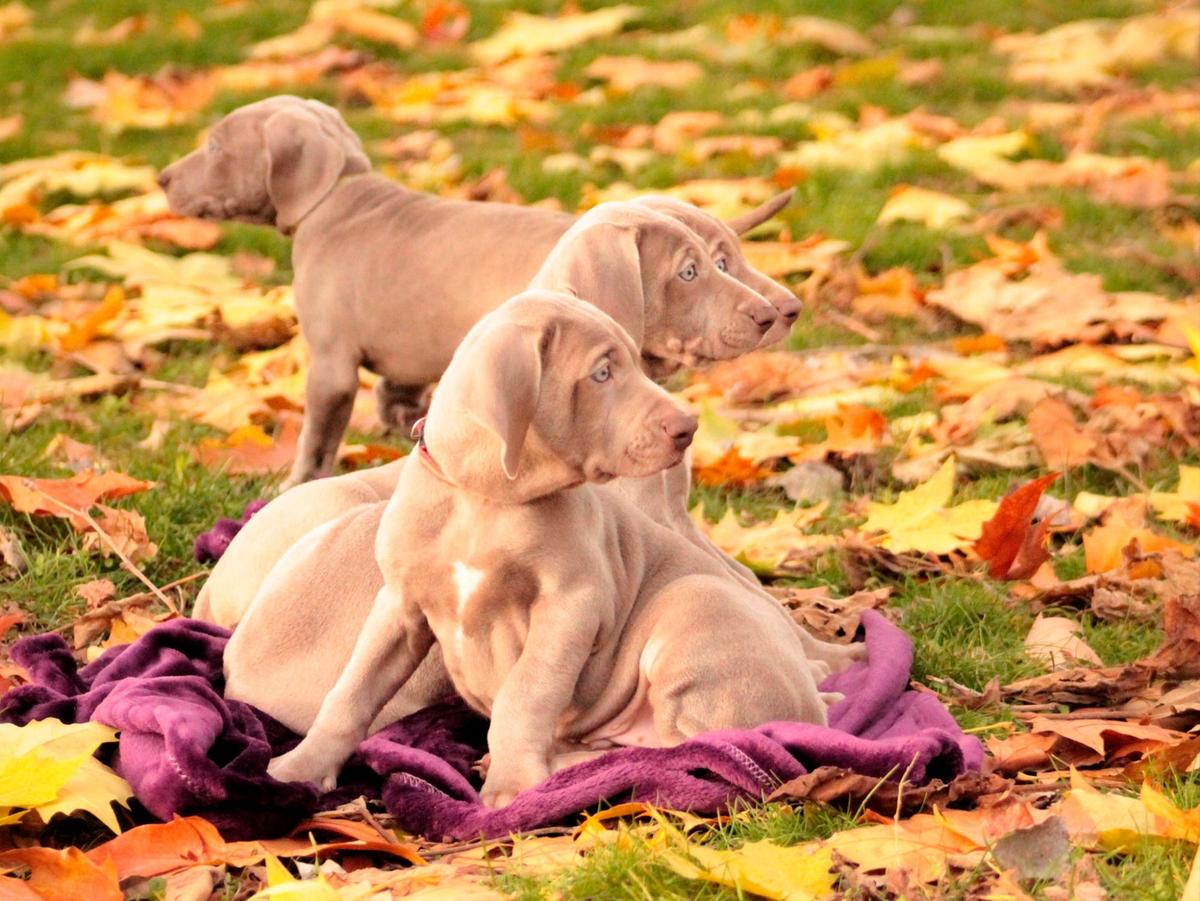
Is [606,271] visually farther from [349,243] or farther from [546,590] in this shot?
[349,243]

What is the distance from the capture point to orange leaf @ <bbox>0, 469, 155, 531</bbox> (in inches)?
201

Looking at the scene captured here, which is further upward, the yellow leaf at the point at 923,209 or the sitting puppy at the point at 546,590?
→ the sitting puppy at the point at 546,590

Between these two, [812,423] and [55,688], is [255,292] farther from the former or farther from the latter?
[55,688]

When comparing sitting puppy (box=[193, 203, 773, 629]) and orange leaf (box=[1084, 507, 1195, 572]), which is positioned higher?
sitting puppy (box=[193, 203, 773, 629])

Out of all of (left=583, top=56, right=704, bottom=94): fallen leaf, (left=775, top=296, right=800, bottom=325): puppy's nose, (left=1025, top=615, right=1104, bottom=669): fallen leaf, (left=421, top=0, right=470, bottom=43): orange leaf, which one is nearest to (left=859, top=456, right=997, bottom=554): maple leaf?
(left=1025, top=615, right=1104, bottom=669): fallen leaf

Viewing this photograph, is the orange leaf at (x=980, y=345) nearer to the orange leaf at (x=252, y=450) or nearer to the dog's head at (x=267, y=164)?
the dog's head at (x=267, y=164)

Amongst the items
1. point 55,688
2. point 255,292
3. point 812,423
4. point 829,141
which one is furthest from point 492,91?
point 55,688

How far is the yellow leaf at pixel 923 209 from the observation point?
345 inches

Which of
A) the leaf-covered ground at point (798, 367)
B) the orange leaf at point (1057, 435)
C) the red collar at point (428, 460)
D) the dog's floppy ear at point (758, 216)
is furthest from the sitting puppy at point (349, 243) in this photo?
the red collar at point (428, 460)

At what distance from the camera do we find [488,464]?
11.7 ft

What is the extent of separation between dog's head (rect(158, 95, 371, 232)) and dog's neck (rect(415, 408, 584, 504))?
9.98ft

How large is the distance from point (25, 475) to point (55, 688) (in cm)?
161

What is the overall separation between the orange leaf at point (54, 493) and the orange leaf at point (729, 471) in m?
1.92

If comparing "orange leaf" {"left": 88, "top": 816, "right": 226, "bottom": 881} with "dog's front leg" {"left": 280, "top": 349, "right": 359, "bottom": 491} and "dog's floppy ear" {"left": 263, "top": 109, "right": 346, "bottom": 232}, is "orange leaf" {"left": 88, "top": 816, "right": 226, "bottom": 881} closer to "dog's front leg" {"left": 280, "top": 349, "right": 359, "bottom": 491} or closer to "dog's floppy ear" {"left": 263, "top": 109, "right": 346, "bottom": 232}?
"dog's front leg" {"left": 280, "top": 349, "right": 359, "bottom": 491}
